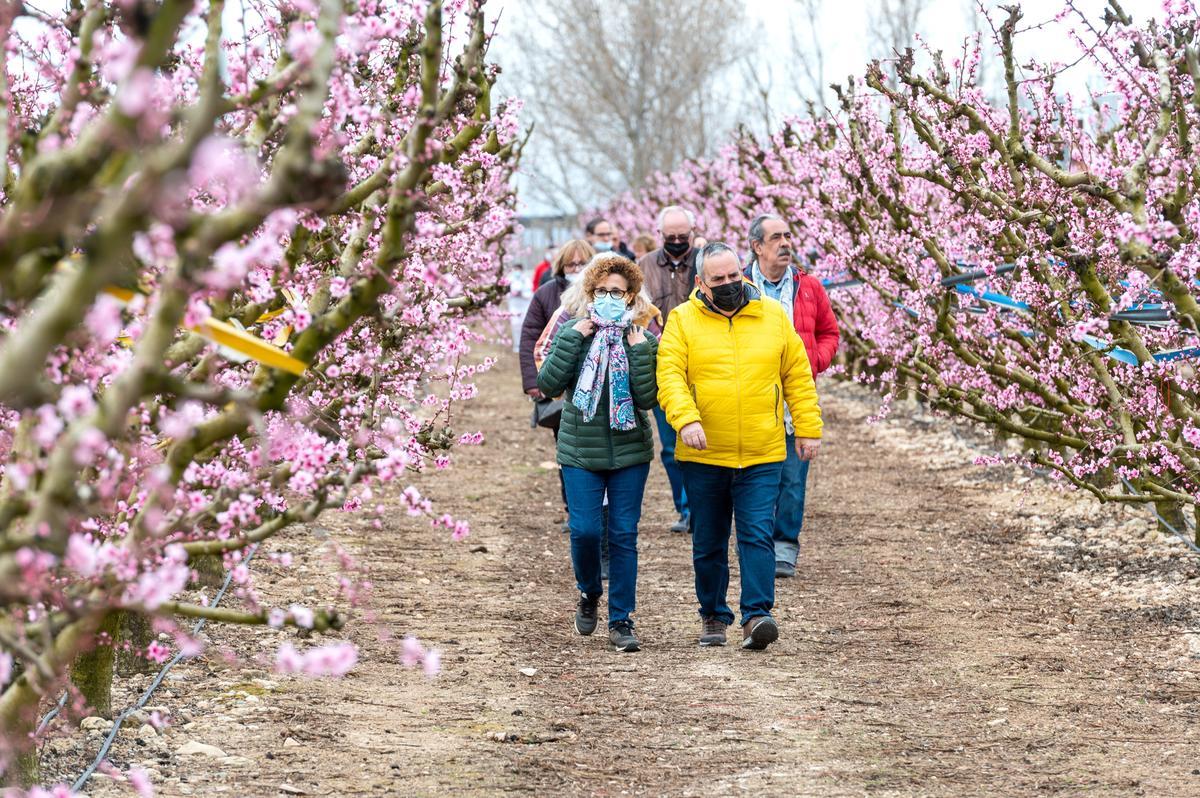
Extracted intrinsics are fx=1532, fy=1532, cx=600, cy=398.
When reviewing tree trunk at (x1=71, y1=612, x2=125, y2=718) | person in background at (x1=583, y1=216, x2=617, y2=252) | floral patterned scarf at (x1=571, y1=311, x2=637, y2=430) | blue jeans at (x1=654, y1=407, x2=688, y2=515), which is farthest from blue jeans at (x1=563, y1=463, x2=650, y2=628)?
person in background at (x1=583, y1=216, x2=617, y2=252)

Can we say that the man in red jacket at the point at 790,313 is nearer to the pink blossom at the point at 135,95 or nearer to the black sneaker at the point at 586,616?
the black sneaker at the point at 586,616

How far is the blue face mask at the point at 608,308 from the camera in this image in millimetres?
7133

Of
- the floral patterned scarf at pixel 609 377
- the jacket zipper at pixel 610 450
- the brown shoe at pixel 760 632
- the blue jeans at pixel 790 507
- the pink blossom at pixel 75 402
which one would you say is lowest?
the brown shoe at pixel 760 632

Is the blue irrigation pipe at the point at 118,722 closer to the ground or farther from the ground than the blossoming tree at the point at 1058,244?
closer to the ground

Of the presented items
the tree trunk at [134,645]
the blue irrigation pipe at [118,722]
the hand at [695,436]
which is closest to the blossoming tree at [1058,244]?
the hand at [695,436]

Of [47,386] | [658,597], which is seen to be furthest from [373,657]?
[47,386]

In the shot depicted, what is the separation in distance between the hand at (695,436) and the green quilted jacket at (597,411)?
0.39 metres

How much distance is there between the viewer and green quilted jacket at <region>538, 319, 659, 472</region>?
7074mm

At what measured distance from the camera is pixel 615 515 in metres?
7.14

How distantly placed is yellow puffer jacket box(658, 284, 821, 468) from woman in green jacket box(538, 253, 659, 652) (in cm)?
20

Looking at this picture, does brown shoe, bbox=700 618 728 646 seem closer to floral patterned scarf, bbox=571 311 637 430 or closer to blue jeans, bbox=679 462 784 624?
blue jeans, bbox=679 462 784 624

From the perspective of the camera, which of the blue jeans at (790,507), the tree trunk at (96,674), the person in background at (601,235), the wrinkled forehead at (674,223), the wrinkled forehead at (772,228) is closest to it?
the tree trunk at (96,674)

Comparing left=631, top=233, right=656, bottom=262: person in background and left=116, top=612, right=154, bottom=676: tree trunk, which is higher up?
left=631, top=233, right=656, bottom=262: person in background

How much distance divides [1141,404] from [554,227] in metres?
51.1
